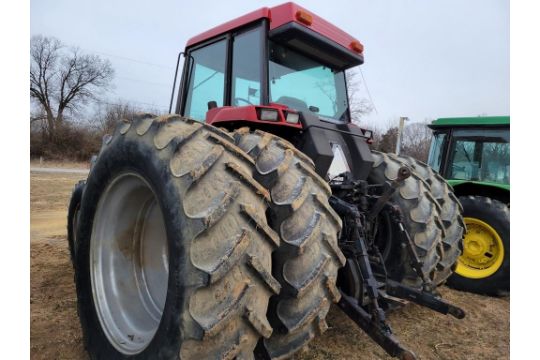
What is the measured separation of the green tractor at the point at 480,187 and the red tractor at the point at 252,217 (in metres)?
1.58

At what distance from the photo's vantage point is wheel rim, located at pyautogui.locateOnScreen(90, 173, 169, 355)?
6.97 ft

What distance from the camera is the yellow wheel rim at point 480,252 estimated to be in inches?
180

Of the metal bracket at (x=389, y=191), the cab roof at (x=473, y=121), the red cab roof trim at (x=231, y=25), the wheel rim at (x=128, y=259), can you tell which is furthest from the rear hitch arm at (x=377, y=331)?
the cab roof at (x=473, y=121)

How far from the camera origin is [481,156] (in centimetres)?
545

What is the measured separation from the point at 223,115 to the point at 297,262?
4.45 ft

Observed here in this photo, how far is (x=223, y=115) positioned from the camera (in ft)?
8.89

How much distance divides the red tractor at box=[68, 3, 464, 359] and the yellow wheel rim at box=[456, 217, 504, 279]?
161 cm

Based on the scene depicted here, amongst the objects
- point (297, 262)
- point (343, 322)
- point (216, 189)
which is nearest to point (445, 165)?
point (343, 322)

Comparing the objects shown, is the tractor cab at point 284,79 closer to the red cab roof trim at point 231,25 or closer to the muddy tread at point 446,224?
the red cab roof trim at point 231,25

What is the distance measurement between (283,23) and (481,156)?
4.21m

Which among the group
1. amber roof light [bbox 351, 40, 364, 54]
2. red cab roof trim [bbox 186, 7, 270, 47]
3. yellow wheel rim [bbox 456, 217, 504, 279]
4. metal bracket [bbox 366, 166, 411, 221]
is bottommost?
yellow wheel rim [bbox 456, 217, 504, 279]

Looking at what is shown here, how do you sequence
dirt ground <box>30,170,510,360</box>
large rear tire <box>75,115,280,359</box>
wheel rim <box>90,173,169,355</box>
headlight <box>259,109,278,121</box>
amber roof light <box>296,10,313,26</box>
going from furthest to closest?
amber roof light <box>296,10,313,26</box> < dirt ground <box>30,170,510,360</box> < headlight <box>259,109,278,121</box> < wheel rim <box>90,173,169,355</box> < large rear tire <box>75,115,280,359</box>

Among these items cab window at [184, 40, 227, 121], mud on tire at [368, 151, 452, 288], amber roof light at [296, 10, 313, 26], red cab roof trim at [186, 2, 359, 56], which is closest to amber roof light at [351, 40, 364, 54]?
red cab roof trim at [186, 2, 359, 56]

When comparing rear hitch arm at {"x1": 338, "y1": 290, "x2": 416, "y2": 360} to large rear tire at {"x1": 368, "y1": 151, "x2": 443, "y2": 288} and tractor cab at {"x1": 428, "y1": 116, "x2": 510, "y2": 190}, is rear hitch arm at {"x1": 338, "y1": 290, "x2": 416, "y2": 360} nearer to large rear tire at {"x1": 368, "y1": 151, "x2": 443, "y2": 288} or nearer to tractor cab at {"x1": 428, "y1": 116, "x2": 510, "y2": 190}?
large rear tire at {"x1": 368, "y1": 151, "x2": 443, "y2": 288}
